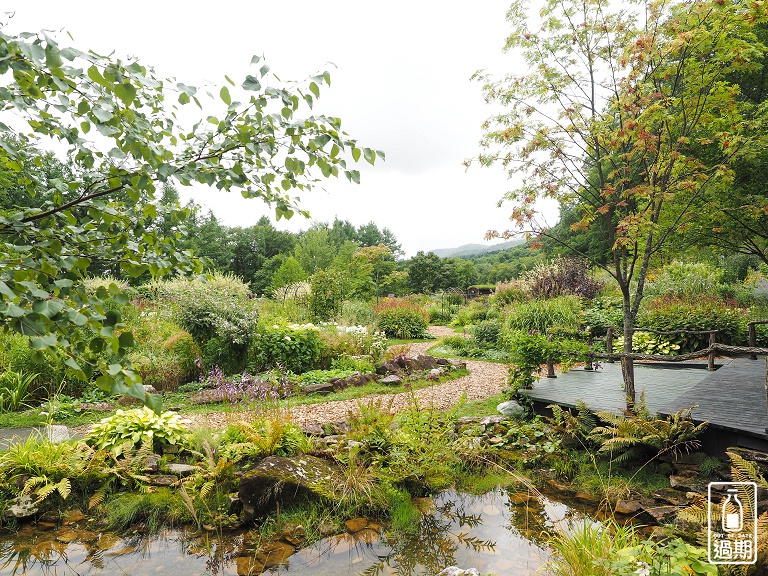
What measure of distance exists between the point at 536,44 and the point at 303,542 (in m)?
5.85

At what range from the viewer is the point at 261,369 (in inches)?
328

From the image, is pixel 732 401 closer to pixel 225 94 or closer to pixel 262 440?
pixel 262 440

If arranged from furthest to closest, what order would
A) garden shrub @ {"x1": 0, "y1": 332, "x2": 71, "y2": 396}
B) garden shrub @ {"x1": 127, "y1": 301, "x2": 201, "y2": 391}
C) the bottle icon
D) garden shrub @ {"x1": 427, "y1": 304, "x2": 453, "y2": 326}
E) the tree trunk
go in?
garden shrub @ {"x1": 427, "y1": 304, "x2": 453, "y2": 326} < garden shrub @ {"x1": 127, "y1": 301, "x2": 201, "y2": 391} < garden shrub @ {"x1": 0, "y1": 332, "x2": 71, "y2": 396} < the tree trunk < the bottle icon

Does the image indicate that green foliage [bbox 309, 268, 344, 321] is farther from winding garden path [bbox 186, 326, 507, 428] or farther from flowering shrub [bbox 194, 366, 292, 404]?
flowering shrub [bbox 194, 366, 292, 404]

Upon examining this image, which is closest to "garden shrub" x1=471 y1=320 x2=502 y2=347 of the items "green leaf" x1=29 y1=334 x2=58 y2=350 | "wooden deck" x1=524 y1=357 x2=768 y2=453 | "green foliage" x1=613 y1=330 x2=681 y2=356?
"green foliage" x1=613 y1=330 x2=681 y2=356

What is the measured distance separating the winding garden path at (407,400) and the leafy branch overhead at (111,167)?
3469mm

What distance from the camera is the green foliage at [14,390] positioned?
6102mm

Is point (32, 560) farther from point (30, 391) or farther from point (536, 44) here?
point (536, 44)

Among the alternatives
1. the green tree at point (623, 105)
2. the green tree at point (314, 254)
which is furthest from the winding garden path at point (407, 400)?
the green tree at point (314, 254)

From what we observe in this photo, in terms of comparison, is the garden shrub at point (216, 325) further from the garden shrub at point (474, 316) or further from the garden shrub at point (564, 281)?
the garden shrub at point (564, 281)

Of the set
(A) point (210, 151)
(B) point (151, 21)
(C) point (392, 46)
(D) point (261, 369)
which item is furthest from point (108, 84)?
(D) point (261, 369)

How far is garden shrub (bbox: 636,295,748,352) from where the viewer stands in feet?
31.0

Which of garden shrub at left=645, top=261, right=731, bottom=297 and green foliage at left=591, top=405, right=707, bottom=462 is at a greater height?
garden shrub at left=645, top=261, right=731, bottom=297

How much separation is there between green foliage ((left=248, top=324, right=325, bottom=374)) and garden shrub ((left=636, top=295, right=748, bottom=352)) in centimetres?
764
